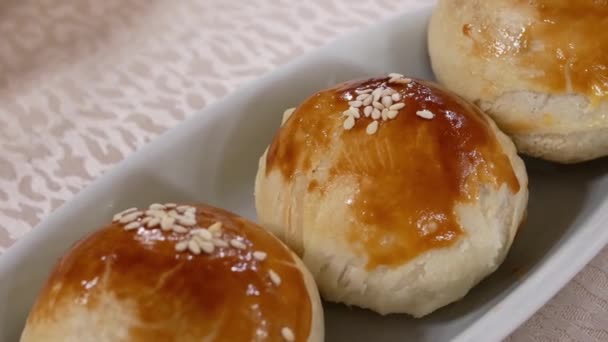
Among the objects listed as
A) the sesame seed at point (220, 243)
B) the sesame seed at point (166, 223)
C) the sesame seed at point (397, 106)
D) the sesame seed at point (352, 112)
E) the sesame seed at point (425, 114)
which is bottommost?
the sesame seed at point (220, 243)

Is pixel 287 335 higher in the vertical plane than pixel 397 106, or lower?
lower

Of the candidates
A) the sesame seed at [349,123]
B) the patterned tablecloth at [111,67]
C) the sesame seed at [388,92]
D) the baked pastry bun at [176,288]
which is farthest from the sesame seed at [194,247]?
the patterned tablecloth at [111,67]

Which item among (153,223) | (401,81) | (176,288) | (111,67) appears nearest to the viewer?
(176,288)

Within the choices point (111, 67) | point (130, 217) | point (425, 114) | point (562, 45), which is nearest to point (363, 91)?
point (425, 114)

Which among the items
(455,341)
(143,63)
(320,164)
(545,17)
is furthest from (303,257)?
(143,63)

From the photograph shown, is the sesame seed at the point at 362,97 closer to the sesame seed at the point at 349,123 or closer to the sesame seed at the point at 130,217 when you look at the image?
the sesame seed at the point at 349,123

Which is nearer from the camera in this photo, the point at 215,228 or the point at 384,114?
the point at 215,228

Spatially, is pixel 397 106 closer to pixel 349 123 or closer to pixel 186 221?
pixel 349 123
